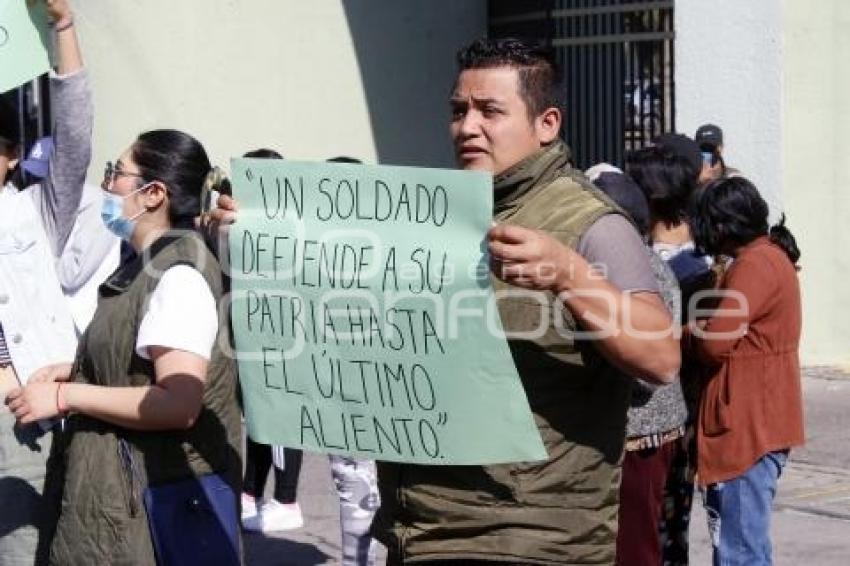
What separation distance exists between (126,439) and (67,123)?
1.02 meters

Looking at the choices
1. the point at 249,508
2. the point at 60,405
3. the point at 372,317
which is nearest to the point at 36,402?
the point at 60,405

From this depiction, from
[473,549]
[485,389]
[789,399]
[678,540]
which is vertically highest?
[485,389]

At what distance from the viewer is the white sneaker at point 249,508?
8.06 meters

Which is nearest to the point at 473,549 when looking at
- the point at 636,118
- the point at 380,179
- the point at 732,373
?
the point at 380,179

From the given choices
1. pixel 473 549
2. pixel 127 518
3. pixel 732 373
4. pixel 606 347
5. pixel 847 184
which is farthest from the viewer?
pixel 847 184

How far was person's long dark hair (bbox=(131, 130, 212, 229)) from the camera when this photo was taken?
449 centimetres

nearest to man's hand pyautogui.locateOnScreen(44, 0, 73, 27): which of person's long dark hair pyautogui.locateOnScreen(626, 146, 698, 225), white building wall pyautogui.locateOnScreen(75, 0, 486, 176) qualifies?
person's long dark hair pyautogui.locateOnScreen(626, 146, 698, 225)

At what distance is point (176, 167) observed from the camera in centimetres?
450

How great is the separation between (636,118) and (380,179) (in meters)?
9.63

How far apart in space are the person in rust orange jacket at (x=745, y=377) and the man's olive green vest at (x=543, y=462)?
7.43ft

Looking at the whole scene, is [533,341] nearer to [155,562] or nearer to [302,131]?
[155,562]

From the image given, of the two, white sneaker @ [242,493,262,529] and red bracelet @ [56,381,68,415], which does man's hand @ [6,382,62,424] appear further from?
white sneaker @ [242,493,262,529]

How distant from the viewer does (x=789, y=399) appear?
19.3ft

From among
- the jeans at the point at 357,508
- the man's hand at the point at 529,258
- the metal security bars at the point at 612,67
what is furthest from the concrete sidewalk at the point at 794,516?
the man's hand at the point at 529,258
